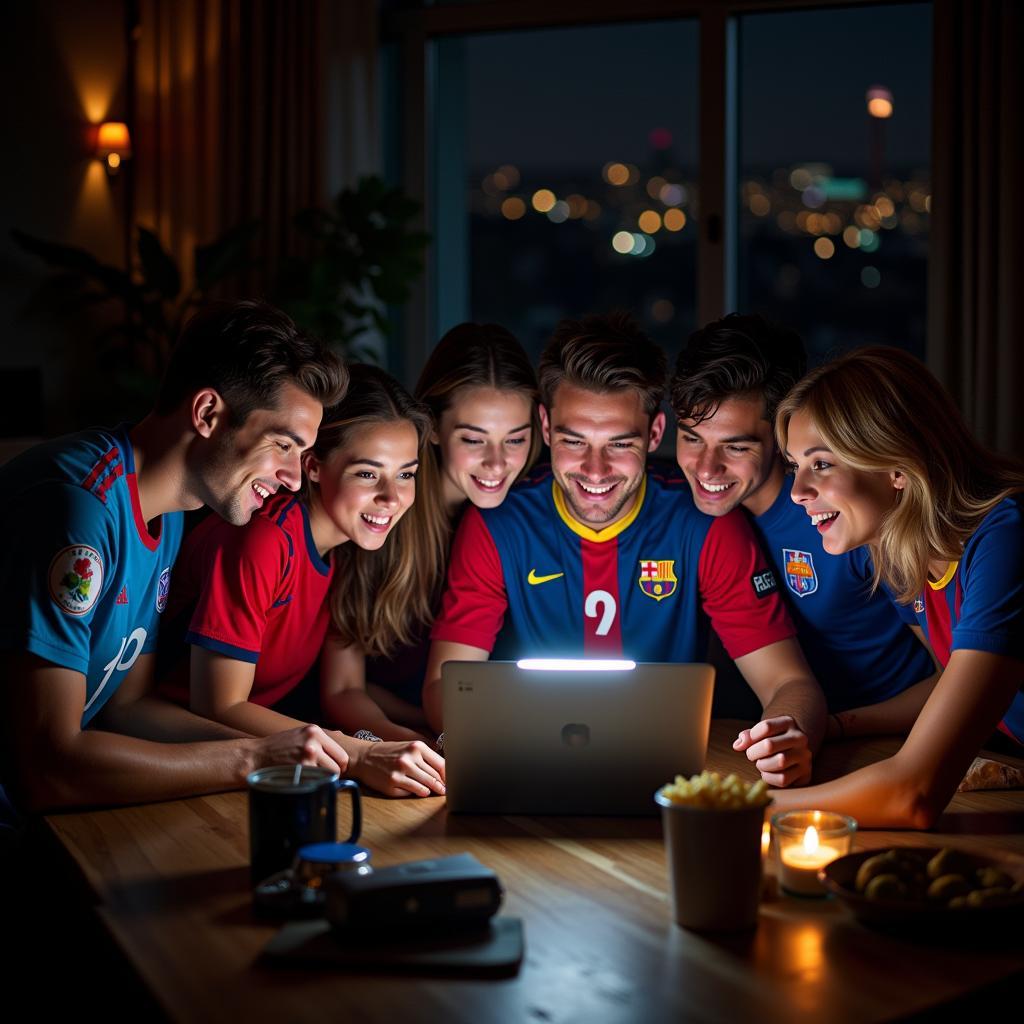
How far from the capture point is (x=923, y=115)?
15.5ft

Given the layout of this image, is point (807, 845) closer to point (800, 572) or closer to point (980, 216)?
point (800, 572)

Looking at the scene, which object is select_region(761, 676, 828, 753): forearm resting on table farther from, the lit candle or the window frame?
the window frame

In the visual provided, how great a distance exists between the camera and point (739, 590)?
91.2 inches

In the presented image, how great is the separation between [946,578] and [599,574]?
28.6 inches

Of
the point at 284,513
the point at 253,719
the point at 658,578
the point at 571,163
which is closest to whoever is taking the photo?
the point at 253,719

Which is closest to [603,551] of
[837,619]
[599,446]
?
[599,446]

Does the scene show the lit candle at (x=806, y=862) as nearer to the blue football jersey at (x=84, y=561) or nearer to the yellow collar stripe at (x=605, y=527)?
the blue football jersey at (x=84, y=561)

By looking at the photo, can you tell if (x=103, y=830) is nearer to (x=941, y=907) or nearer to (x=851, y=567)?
(x=941, y=907)

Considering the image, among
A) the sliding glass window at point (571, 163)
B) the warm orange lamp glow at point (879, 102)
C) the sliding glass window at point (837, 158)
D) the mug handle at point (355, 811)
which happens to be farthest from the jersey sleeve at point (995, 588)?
the warm orange lamp glow at point (879, 102)

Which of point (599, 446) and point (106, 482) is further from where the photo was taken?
point (599, 446)

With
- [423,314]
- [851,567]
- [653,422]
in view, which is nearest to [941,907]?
[851,567]

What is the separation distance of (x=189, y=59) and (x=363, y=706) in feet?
14.1

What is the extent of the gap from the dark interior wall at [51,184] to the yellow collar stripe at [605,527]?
3594 mm

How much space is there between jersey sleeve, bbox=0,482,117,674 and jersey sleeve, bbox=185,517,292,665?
26 centimetres
